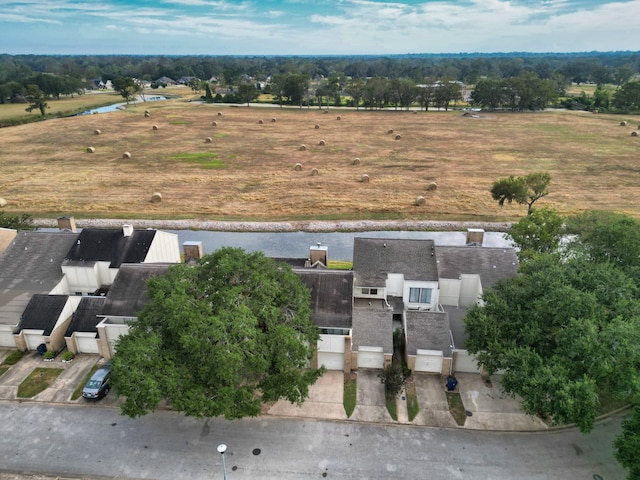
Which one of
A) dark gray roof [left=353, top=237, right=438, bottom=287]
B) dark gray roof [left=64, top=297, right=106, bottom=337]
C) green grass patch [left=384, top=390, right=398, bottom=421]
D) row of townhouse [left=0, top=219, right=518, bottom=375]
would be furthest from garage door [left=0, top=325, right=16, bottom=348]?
green grass patch [left=384, top=390, right=398, bottom=421]

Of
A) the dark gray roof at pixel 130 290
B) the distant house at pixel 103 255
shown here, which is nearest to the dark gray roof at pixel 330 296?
the dark gray roof at pixel 130 290

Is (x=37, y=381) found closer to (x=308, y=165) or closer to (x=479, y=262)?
(x=479, y=262)

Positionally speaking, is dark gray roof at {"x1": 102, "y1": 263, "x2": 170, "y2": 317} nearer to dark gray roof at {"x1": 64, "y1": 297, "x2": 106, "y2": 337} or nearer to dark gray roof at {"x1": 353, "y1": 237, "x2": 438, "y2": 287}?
dark gray roof at {"x1": 64, "y1": 297, "x2": 106, "y2": 337}

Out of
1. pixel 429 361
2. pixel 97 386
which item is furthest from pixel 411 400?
pixel 97 386

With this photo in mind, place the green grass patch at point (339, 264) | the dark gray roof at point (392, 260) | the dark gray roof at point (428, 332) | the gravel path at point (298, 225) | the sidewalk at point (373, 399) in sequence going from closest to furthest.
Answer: the sidewalk at point (373, 399) < the dark gray roof at point (428, 332) < the dark gray roof at point (392, 260) < the green grass patch at point (339, 264) < the gravel path at point (298, 225)

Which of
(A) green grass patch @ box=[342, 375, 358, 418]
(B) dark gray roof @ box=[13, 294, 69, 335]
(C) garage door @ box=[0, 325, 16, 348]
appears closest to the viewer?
(A) green grass patch @ box=[342, 375, 358, 418]

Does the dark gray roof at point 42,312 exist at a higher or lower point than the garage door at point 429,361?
higher

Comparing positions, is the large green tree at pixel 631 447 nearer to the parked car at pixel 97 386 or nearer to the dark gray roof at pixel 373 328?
the dark gray roof at pixel 373 328

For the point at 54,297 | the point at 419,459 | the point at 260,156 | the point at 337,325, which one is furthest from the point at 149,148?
the point at 419,459
